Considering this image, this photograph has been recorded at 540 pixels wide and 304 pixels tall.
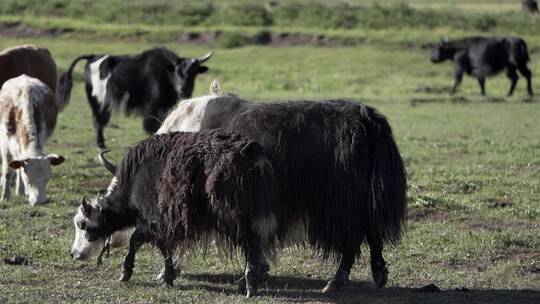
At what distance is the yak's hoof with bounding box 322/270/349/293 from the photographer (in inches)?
286

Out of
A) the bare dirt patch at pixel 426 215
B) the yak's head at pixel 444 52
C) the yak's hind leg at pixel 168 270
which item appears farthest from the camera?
the yak's head at pixel 444 52

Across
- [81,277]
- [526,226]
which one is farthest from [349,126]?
[526,226]

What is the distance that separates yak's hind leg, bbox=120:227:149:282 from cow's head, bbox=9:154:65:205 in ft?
11.7

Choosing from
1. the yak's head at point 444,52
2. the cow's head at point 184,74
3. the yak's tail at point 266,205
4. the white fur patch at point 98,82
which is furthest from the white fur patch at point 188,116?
the yak's head at point 444,52

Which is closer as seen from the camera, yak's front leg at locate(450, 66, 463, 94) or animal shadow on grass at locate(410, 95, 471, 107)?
animal shadow on grass at locate(410, 95, 471, 107)

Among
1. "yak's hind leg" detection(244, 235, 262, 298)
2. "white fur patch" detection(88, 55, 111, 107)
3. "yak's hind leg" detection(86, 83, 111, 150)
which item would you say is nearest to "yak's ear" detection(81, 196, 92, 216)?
"yak's hind leg" detection(244, 235, 262, 298)

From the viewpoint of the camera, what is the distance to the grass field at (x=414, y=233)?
7.20m

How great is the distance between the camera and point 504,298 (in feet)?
23.2

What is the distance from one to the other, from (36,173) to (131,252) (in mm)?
3706

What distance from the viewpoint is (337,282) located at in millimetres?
7281

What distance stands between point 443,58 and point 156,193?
23919 mm

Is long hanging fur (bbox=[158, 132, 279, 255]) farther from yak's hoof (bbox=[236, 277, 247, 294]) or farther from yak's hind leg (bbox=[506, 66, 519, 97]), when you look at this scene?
yak's hind leg (bbox=[506, 66, 519, 97])

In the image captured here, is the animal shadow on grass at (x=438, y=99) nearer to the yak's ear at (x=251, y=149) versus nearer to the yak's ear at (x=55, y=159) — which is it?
the yak's ear at (x=55, y=159)

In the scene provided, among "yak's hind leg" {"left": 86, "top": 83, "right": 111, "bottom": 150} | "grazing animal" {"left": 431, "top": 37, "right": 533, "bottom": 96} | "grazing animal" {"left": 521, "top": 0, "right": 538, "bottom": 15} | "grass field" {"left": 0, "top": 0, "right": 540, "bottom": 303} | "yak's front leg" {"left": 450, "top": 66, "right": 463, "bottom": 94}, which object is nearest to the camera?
"grass field" {"left": 0, "top": 0, "right": 540, "bottom": 303}
